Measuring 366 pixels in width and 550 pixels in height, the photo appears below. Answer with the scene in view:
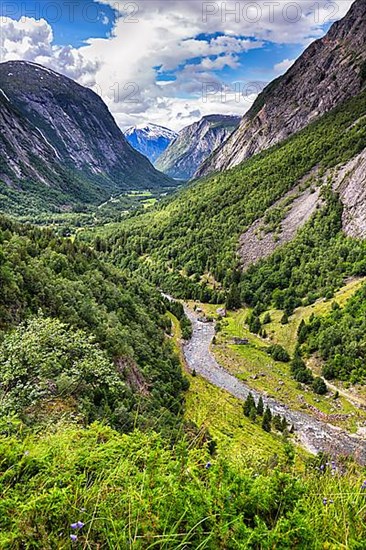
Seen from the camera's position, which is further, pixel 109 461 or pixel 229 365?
pixel 229 365

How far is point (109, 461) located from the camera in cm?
584

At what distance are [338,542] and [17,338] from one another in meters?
14.7

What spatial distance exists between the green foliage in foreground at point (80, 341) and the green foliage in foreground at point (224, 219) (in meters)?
32.6

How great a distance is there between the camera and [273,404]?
57812 mm

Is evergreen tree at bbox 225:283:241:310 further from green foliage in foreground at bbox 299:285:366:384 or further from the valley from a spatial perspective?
green foliage in foreground at bbox 299:285:366:384

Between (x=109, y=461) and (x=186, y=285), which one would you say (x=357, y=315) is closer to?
(x=186, y=285)

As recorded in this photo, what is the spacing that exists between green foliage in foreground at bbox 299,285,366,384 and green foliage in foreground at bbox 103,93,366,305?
82.9 ft

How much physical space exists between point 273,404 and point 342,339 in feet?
56.0

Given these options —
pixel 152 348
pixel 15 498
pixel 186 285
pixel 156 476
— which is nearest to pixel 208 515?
pixel 156 476

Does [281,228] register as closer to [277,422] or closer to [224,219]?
[224,219]

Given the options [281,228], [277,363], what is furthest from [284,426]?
[281,228]

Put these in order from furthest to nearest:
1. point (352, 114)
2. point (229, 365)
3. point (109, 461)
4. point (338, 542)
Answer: point (352, 114) → point (229, 365) → point (109, 461) → point (338, 542)

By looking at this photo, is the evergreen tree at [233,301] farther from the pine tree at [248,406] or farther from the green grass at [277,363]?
the pine tree at [248,406]

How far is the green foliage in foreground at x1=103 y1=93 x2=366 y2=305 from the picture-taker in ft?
368
